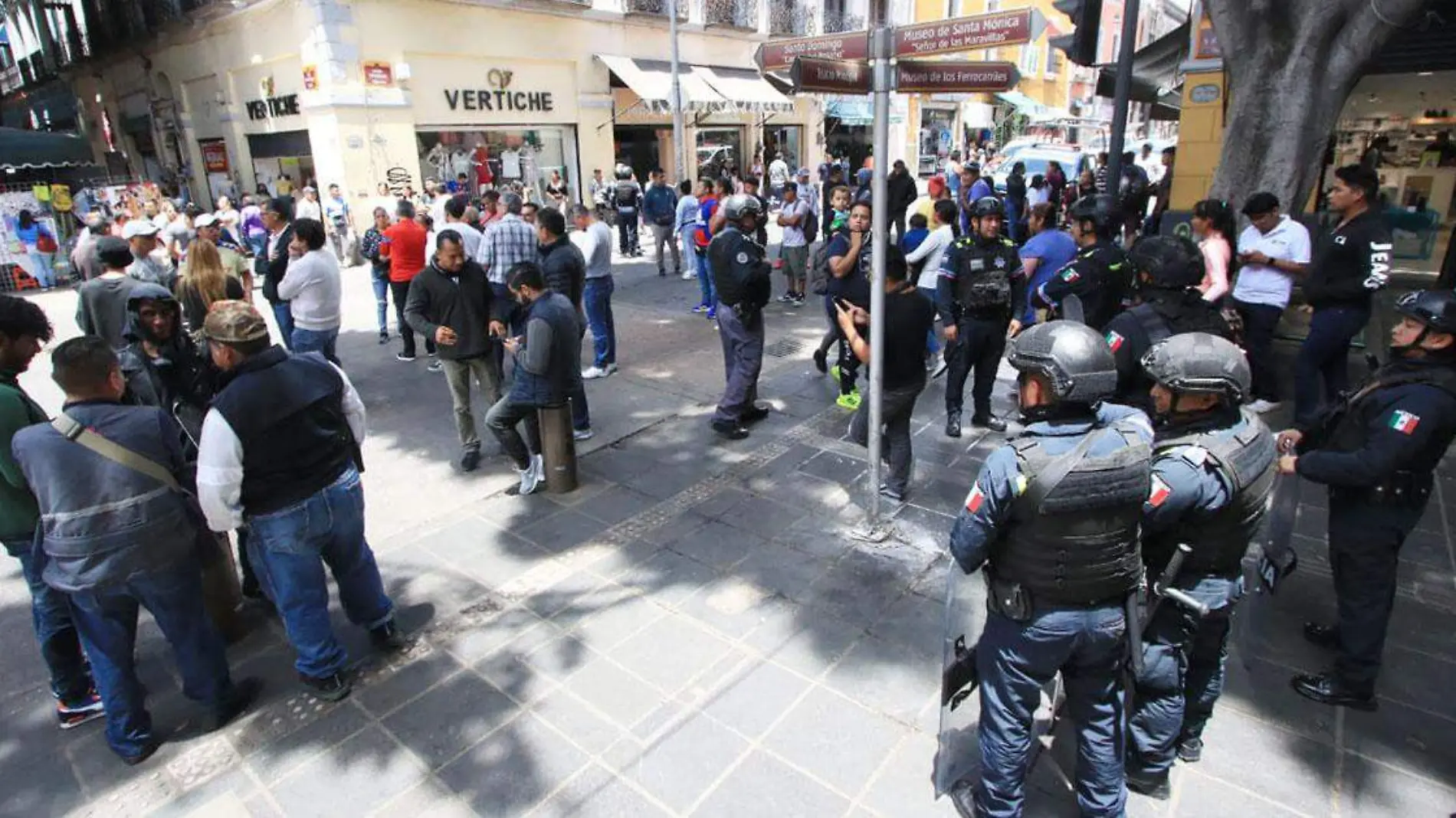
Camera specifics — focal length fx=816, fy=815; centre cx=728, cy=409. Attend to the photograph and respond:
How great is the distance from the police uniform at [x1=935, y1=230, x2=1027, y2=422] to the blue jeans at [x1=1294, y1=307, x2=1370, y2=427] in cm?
191

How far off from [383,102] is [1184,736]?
1658 cm

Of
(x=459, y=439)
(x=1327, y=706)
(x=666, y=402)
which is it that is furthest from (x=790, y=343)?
(x=1327, y=706)

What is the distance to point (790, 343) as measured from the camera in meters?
9.01

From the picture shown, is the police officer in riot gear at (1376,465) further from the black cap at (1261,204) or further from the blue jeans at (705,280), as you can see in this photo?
the blue jeans at (705,280)

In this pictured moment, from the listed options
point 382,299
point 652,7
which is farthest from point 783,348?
point 652,7

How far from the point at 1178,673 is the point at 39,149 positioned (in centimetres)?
1841

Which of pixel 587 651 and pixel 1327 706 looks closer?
pixel 1327 706

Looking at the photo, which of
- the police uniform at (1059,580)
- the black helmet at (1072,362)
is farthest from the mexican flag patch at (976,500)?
the black helmet at (1072,362)

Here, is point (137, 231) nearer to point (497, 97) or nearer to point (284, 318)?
point (284, 318)

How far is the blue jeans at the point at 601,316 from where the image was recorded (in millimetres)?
7844

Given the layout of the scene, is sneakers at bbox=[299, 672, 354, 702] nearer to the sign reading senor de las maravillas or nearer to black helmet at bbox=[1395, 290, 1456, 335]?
black helmet at bbox=[1395, 290, 1456, 335]

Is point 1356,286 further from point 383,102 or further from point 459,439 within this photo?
point 383,102

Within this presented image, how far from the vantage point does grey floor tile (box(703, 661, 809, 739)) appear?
130 inches

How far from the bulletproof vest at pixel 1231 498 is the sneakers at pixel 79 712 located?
4.19 m
